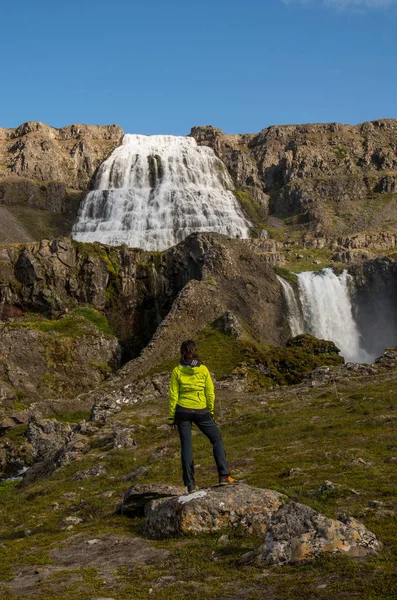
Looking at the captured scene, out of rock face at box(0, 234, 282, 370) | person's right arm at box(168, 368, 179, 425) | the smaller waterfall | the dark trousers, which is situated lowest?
the dark trousers

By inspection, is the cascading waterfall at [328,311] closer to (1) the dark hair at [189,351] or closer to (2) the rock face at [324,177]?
(1) the dark hair at [189,351]

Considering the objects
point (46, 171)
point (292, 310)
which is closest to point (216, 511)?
point (292, 310)

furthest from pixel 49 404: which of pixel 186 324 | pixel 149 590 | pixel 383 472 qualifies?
pixel 149 590

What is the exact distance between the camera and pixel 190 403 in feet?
45.8

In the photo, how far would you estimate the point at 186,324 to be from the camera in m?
56.2

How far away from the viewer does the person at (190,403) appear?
13750 mm

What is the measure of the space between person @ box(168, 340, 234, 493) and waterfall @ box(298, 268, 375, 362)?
63.7 metres

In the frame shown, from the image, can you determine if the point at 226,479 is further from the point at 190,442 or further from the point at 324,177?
the point at 324,177

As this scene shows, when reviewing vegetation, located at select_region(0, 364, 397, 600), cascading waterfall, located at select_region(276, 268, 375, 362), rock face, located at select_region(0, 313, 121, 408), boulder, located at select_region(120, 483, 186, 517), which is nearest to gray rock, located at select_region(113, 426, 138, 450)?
vegetation, located at select_region(0, 364, 397, 600)

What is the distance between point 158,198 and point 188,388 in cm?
13641

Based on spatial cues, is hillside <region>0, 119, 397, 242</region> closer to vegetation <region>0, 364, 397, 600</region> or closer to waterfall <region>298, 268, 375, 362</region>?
waterfall <region>298, 268, 375, 362</region>

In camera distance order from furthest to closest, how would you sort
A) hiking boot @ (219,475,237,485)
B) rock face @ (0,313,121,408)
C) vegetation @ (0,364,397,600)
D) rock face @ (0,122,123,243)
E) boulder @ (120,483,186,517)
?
rock face @ (0,122,123,243) → rock face @ (0,313,121,408) → boulder @ (120,483,186,517) → hiking boot @ (219,475,237,485) → vegetation @ (0,364,397,600)

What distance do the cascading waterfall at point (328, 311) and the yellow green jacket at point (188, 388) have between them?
60.3 m

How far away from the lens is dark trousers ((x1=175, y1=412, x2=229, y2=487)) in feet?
43.9
